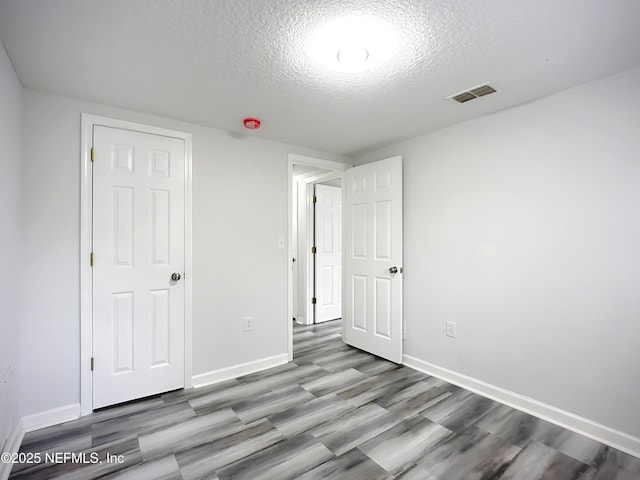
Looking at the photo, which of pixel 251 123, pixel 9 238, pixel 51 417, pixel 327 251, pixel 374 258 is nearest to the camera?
pixel 9 238

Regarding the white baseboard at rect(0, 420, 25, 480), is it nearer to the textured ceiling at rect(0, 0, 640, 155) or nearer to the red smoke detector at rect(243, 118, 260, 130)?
the textured ceiling at rect(0, 0, 640, 155)

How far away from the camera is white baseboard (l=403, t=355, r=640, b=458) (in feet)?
6.06

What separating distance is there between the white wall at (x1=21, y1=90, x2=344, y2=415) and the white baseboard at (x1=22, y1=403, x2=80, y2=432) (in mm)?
36

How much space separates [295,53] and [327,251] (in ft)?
10.7

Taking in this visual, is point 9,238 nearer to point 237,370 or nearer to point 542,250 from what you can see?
point 237,370

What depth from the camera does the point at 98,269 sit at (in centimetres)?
229

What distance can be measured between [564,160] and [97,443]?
3527mm

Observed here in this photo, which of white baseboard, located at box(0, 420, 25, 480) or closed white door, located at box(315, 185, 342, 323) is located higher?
closed white door, located at box(315, 185, 342, 323)

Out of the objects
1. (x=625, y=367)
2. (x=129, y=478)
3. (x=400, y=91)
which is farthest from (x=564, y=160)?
(x=129, y=478)

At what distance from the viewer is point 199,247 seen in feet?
8.96

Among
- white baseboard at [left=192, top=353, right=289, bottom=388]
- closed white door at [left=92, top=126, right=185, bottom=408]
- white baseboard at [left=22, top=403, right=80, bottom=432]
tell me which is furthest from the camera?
white baseboard at [left=192, top=353, right=289, bottom=388]

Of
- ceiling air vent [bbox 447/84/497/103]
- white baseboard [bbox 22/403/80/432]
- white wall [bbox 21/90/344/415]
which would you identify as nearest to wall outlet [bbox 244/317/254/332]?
white wall [bbox 21/90/344/415]

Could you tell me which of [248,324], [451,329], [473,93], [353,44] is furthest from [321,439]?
[473,93]

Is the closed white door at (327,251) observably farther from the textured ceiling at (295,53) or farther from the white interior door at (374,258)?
the textured ceiling at (295,53)
